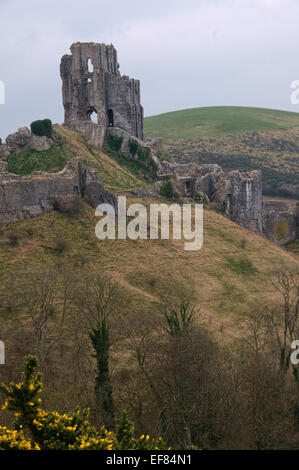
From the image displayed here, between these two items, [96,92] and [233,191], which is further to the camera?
[96,92]

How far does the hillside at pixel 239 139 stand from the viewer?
406 feet

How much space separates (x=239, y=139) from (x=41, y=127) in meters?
96.7

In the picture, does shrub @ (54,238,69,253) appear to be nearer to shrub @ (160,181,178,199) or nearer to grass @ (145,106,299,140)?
shrub @ (160,181,178,199)

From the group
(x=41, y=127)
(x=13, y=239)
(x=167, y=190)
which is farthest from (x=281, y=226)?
(x=13, y=239)

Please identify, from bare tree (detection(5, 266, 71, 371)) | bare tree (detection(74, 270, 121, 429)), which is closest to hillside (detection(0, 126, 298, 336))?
bare tree (detection(5, 266, 71, 371))

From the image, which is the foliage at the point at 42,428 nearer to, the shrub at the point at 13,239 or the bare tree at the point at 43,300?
the bare tree at the point at 43,300

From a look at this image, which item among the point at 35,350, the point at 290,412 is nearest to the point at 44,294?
the point at 35,350

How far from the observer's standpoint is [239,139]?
147500 mm

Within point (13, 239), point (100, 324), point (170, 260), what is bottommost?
point (100, 324)

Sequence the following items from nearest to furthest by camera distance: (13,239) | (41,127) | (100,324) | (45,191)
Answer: (100,324) < (13,239) < (45,191) < (41,127)

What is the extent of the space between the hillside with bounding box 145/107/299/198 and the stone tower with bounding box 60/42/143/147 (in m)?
48.2

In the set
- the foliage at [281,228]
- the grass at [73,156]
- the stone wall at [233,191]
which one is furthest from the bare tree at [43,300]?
the foliage at [281,228]

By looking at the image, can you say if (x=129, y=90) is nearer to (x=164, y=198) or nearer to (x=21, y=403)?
(x=164, y=198)

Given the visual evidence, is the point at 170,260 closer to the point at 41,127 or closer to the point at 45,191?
the point at 45,191
